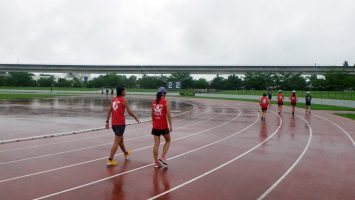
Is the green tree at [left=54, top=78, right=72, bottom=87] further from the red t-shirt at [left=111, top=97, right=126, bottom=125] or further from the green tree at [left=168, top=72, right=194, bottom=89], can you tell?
the red t-shirt at [left=111, top=97, right=126, bottom=125]

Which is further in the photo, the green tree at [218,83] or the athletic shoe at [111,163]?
the green tree at [218,83]

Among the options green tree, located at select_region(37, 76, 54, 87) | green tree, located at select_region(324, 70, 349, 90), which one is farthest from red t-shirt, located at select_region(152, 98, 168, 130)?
green tree, located at select_region(37, 76, 54, 87)

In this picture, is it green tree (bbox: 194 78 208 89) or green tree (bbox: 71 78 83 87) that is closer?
green tree (bbox: 194 78 208 89)

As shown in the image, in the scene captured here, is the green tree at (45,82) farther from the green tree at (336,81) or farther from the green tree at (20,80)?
the green tree at (336,81)

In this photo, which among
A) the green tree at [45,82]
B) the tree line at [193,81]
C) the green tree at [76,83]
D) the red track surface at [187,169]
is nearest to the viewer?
the red track surface at [187,169]

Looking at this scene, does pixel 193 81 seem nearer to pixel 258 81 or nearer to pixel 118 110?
pixel 258 81

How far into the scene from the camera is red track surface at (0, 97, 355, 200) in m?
6.47

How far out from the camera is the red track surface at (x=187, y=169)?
6469 millimetres

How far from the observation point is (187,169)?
818cm

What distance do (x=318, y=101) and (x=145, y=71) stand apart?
6415 cm

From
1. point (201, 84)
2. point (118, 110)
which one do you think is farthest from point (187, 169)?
point (201, 84)

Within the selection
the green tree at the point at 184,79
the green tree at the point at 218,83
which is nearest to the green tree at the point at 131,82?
the green tree at the point at 184,79

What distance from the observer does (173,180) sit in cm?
726

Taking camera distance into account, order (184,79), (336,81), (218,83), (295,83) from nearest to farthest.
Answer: (336,81), (295,83), (218,83), (184,79)
